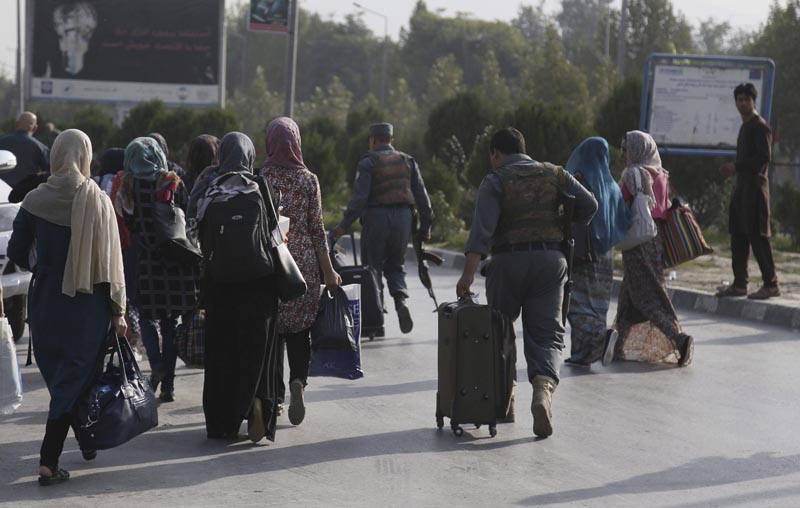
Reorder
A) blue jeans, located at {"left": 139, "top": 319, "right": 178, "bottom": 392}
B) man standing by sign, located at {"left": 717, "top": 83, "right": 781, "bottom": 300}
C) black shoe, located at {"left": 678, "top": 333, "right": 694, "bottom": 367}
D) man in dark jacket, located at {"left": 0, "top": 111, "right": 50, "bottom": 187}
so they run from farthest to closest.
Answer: man in dark jacket, located at {"left": 0, "top": 111, "right": 50, "bottom": 187}, man standing by sign, located at {"left": 717, "top": 83, "right": 781, "bottom": 300}, black shoe, located at {"left": 678, "top": 333, "right": 694, "bottom": 367}, blue jeans, located at {"left": 139, "top": 319, "right": 178, "bottom": 392}

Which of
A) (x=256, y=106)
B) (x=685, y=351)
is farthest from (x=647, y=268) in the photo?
(x=256, y=106)

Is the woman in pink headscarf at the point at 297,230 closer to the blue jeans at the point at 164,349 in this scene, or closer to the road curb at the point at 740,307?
the blue jeans at the point at 164,349

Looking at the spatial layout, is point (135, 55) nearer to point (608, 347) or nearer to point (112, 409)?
point (608, 347)

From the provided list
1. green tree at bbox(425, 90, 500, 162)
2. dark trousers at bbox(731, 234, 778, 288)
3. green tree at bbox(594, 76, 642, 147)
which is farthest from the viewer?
green tree at bbox(425, 90, 500, 162)

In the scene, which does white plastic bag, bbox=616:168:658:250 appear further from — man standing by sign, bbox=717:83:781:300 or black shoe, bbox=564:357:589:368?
man standing by sign, bbox=717:83:781:300

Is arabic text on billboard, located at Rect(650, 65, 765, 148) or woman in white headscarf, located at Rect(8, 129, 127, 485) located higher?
arabic text on billboard, located at Rect(650, 65, 765, 148)

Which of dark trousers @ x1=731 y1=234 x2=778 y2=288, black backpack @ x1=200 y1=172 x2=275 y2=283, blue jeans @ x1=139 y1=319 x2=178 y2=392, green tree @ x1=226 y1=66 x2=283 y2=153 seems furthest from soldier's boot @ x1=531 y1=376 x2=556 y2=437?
green tree @ x1=226 y1=66 x2=283 y2=153

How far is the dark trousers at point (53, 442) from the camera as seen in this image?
566cm

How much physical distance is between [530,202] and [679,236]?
2898 mm

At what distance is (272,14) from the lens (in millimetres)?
22375

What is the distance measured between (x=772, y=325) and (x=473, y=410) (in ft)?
18.8

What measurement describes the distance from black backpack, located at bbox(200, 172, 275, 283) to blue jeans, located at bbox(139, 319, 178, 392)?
1365 mm

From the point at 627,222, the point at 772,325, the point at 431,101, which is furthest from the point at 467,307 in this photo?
the point at 431,101

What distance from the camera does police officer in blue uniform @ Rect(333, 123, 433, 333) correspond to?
1036 cm
